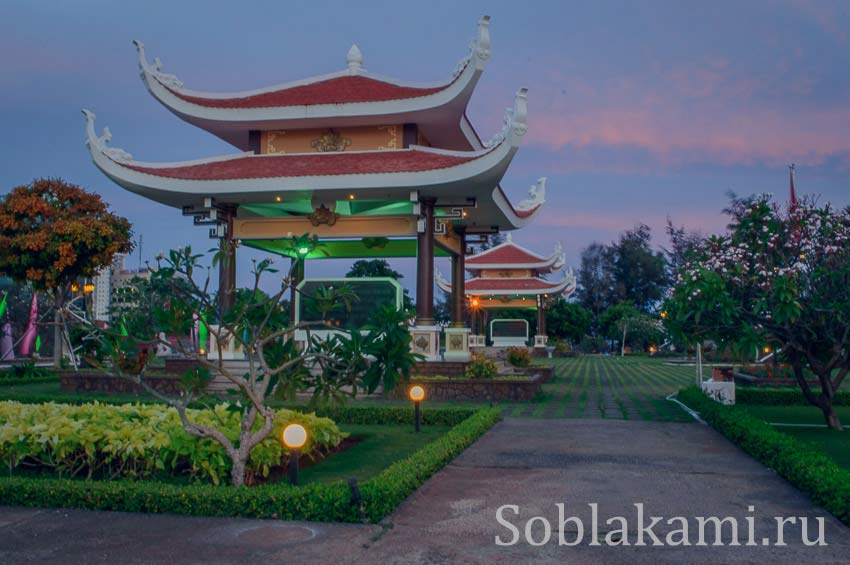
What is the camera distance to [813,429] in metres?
12.5

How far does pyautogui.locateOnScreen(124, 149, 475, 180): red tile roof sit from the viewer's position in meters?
18.8

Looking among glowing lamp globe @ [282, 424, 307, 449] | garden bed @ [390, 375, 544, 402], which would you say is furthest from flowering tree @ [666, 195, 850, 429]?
glowing lamp globe @ [282, 424, 307, 449]

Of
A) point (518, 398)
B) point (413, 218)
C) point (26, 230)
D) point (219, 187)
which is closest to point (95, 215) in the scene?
point (26, 230)

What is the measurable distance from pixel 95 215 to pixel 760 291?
19.5 meters

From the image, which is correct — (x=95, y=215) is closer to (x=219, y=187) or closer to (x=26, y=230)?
(x=26, y=230)

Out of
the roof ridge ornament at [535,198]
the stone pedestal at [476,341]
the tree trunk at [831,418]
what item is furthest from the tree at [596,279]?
the tree trunk at [831,418]

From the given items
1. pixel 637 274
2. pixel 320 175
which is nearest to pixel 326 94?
pixel 320 175

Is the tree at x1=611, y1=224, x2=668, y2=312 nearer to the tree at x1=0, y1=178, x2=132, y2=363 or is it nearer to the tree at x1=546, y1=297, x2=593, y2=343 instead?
the tree at x1=546, y1=297, x2=593, y2=343

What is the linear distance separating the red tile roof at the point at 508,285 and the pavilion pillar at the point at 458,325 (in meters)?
23.6

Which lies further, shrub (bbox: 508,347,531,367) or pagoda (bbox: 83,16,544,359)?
shrub (bbox: 508,347,531,367)

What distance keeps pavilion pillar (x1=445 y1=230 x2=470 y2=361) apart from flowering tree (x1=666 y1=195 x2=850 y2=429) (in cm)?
778

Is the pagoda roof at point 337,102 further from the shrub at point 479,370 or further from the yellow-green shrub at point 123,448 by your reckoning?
the yellow-green shrub at point 123,448

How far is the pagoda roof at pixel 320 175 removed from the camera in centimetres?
1803

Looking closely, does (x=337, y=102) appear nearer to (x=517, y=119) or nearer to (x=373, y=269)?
(x=517, y=119)
